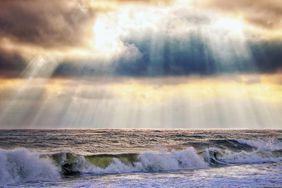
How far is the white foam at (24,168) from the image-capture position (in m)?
28.1

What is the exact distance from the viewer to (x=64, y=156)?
34.1m

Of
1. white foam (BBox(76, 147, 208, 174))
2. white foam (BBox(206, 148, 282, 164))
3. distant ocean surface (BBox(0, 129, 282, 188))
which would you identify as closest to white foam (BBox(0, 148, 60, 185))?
distant ocean surface (BBox(0, 129, 282, 188))

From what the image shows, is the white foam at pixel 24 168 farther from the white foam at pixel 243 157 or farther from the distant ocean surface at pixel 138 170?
the white foam at pixel 243 157

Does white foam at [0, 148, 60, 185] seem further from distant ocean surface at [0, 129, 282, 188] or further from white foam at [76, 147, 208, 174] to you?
white foam at [76, 147, 208, 174]

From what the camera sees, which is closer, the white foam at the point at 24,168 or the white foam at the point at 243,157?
the white foam at the point at 24,168

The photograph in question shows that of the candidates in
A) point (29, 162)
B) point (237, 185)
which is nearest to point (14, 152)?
point (29, 162)

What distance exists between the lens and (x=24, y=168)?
29844 millimetres

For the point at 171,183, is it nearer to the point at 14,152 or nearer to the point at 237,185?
the point at 237,185

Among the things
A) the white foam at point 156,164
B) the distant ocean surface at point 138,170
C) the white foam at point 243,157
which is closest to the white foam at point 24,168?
the distant ocean surface at point 138,170

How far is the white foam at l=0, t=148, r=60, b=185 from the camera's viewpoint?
28125 millimetres

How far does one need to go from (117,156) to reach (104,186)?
41.7 feet

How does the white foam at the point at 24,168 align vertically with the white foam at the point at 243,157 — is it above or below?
below

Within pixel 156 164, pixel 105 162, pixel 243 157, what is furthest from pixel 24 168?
pixel 243 157

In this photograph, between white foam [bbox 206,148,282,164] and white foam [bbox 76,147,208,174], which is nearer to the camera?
white foam [bbox 76,147,208,174]
